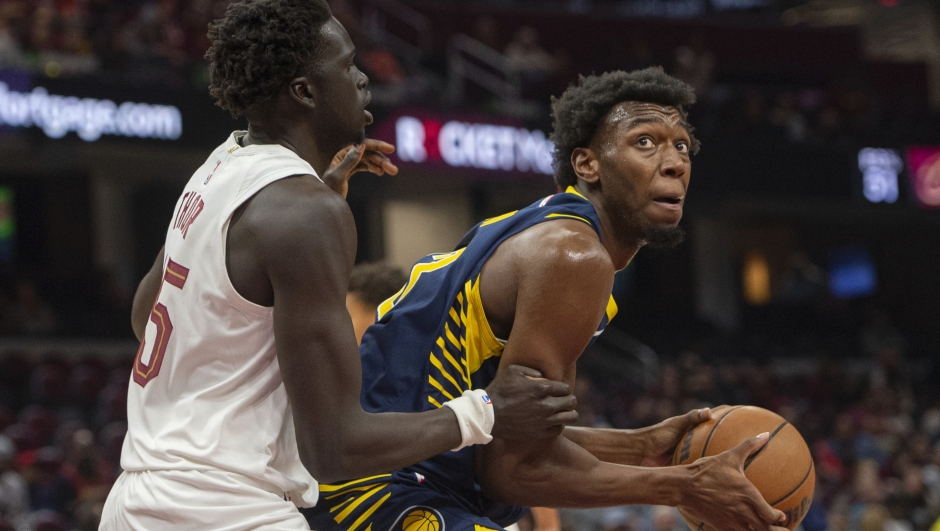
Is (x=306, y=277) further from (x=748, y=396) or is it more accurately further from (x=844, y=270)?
(x=844, y=270)

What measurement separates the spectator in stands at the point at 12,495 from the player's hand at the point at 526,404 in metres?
5.47

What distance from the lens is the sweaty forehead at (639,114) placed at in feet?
10.6

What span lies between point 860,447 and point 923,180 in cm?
653

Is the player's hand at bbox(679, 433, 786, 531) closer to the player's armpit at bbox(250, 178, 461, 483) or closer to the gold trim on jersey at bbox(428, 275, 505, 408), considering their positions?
the gold trim on jersey at bbox(428, 275, 505, 408)

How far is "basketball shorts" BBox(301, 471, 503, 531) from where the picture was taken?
2803 millimetres

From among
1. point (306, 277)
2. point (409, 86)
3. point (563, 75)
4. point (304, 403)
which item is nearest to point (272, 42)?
point (306, 277)

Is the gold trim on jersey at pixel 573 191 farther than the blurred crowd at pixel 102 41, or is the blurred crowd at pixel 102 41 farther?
the blurred crowd at pixel 102 41

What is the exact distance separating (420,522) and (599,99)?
1.35 metres

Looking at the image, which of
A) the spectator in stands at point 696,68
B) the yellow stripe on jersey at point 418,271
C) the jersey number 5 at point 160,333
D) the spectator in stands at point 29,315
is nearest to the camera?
the jersey number 5 at point 160,333

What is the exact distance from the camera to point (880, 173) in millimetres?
17750

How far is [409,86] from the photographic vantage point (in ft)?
47.4

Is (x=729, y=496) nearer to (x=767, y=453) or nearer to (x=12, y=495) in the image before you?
(x=767, y=453)

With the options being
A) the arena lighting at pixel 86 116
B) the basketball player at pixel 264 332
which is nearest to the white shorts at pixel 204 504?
the basketball player at pixel 264 332

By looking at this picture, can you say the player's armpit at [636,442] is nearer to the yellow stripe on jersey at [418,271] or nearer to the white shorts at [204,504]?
the yellow stripe on jersey at [418,271]
